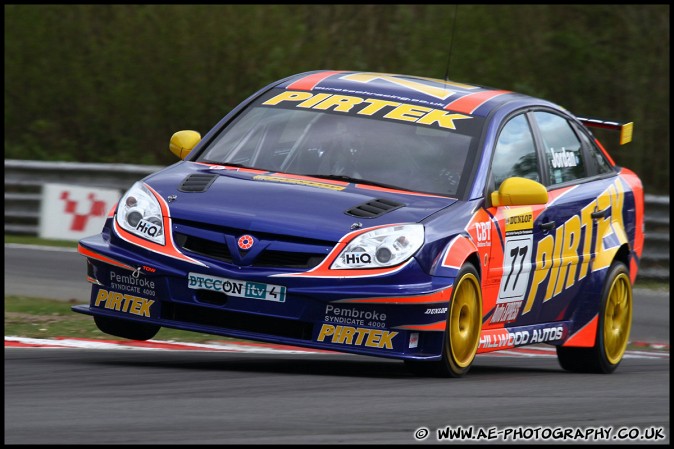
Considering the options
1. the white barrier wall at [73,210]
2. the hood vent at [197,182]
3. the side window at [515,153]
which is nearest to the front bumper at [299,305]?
the hood vent at [197,182]

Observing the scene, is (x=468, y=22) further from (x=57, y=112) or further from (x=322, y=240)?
(x=322, y=240)

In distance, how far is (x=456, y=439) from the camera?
5078 mm

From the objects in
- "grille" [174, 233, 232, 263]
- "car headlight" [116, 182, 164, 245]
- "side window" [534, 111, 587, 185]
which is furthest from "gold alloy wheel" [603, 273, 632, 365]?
"car headlight" [116, 182, 164, 245]

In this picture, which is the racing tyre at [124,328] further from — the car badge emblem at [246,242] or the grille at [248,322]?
the car badge emblem at [246,242]

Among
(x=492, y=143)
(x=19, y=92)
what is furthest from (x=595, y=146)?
(x=19, y=92)

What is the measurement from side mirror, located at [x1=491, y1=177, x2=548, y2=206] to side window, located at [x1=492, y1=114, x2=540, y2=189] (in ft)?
0.76

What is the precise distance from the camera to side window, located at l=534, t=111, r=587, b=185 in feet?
27.8

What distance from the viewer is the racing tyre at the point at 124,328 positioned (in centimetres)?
724

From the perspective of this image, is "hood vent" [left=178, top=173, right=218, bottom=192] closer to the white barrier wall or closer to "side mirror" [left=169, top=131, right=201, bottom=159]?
"side mirror" [left=169, top=131, right=201, bottom=159]

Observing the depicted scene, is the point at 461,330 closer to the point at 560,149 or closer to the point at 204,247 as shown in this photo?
the point at 204,247

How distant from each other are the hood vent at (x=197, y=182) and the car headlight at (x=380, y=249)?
35.2 inches

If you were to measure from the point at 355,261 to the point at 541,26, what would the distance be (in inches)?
505

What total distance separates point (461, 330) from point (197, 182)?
1.51m

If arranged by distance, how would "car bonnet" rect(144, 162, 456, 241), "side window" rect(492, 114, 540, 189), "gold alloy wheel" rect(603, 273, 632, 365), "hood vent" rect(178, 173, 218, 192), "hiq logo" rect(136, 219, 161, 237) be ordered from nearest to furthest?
"car bonnet" rect(144, 162, 456, 241)
"hiq logo" rect(136, 219, 161, 237)
"hood vent" rect(178, 173, 218, 192)
"side window" rect(492, 114, 540, 189)
"gold alloy wheel" rect(603, 273, 632, 365)
